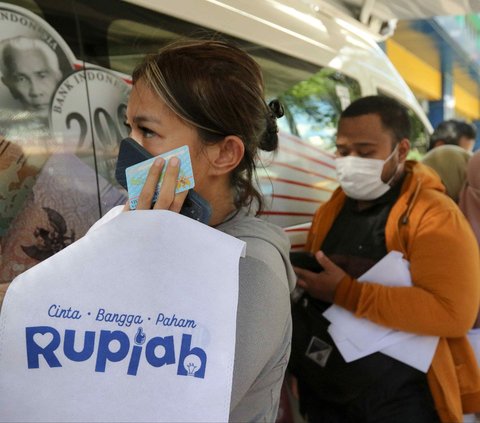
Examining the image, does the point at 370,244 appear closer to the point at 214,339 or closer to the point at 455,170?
the point at 455,170

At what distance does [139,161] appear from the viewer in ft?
4.09

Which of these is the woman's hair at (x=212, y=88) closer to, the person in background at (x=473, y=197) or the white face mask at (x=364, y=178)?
the white face mask at (x=364, y=178)

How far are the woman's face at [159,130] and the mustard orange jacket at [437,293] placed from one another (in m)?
1.17

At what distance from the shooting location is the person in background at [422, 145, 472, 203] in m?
3.35

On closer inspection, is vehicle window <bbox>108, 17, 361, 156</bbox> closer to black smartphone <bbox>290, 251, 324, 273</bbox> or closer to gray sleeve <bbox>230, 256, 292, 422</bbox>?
black smartphone <bbox>290, 251, 324, 273</bbox>

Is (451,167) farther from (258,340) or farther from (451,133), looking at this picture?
(258,340)

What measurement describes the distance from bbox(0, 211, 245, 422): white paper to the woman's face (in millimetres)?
307

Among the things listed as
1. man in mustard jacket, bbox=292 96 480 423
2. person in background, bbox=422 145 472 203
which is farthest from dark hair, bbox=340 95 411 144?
person in background, bbox=422 145 472 203

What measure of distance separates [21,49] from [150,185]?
652 mm

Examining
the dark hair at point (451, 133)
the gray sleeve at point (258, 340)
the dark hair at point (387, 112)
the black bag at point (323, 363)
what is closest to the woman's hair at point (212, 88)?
the gray sleeve at point (258, 340)

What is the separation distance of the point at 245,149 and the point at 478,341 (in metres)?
1.66

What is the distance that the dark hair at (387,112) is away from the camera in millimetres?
2604

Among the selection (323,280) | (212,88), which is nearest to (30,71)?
(212,88)

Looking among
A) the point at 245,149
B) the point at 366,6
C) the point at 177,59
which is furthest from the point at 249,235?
the point at 366,6
